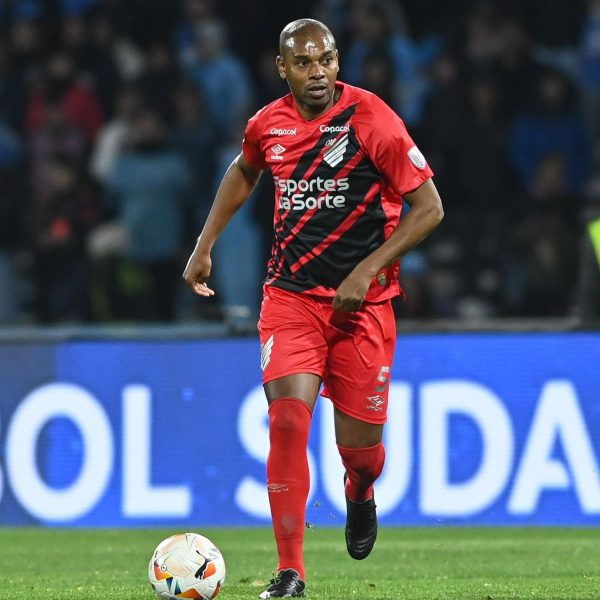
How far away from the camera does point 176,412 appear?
29.2ft

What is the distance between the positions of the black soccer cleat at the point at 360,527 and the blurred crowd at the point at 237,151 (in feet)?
13.8

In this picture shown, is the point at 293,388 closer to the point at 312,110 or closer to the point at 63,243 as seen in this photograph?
the point at 312,110

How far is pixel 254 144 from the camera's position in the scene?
6062 millimetres

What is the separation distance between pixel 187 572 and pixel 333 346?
1.11 meters

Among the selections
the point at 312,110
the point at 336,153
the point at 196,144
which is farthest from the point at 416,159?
the point at 196,144

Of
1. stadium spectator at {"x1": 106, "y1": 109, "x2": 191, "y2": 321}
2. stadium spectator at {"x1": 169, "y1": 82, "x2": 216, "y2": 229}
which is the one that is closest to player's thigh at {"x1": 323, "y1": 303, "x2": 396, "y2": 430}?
stadium spectator at {"x1": 106, "y1": 109, "x2": 191, "y2": 321}

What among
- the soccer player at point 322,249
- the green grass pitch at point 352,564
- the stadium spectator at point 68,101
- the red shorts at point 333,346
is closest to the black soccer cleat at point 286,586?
the soccer player at point 322,249

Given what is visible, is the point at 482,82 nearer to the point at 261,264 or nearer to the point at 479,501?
the point at 261,264

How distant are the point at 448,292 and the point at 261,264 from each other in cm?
138

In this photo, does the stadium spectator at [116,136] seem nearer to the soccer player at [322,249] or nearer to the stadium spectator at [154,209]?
the stadium spectator at [154,209]

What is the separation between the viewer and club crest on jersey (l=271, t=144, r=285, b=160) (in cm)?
589

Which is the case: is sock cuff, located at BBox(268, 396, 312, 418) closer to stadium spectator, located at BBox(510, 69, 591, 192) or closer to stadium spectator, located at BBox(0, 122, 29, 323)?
stadium spectator, located at BBox(510, 69, 591, 192)

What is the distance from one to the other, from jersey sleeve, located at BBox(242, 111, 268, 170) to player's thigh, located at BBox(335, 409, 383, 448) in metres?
1.05

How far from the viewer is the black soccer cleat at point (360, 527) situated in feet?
21.1
